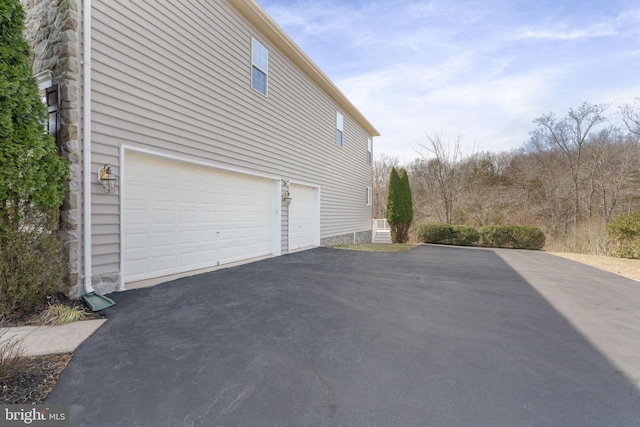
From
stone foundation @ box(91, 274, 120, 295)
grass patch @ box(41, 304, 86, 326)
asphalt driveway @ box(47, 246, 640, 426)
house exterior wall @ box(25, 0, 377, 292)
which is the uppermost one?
house exterior wall @ box(25, 0, 377, 292)

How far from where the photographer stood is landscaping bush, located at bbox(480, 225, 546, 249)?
11.8 meters

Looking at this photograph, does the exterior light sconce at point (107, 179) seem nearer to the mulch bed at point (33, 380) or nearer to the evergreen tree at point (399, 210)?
the mulch bed at point (33, 380)

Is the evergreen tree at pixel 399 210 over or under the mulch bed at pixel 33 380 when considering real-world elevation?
over

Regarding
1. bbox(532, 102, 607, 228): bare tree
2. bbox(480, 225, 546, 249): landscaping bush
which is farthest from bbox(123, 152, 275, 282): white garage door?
bbox(532, 102, 607, 228): bare tree

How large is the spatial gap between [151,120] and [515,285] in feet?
23.2

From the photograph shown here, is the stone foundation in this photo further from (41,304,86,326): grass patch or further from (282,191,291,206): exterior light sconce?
(282,191,291,206): exterior light sconce

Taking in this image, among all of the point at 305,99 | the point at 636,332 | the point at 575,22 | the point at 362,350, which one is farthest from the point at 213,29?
the point at 575,22

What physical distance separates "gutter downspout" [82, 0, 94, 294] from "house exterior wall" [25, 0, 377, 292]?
7 cm

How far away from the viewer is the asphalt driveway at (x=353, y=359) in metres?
1.82

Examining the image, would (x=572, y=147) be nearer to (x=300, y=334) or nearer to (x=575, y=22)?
(x=575, y=22)

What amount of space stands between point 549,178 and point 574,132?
276cm

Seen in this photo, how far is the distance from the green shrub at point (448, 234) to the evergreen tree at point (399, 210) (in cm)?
Result: 76

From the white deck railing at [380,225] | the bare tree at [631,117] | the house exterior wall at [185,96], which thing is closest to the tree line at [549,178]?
the bare tree at [631,117]

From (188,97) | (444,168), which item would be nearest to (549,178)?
(444,168)
